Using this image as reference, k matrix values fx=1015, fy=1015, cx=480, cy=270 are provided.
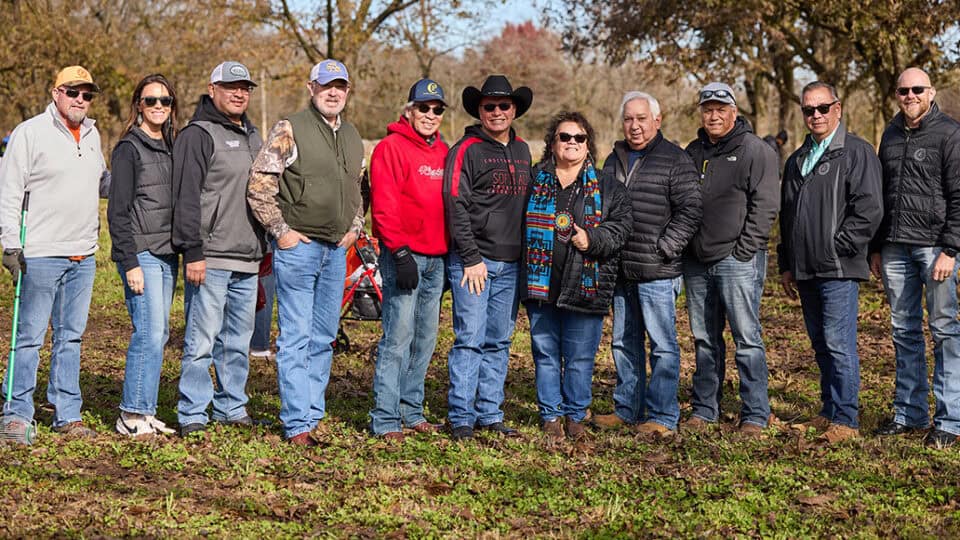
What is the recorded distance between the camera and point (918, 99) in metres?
6.48

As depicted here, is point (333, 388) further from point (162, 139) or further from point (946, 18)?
point (946, 18)

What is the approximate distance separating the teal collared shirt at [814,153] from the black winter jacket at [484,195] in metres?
1.85

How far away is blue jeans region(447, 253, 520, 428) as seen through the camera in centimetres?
651

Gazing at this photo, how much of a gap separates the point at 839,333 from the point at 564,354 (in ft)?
5.99

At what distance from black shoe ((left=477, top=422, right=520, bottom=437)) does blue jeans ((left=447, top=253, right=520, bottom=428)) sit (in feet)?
0.08

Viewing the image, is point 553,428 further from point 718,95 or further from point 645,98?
point 718,95

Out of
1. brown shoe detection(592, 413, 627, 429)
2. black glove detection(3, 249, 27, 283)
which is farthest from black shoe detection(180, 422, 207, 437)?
brown shoe detection(592, 413, 627, 429)

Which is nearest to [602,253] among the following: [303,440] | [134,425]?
[303,440]

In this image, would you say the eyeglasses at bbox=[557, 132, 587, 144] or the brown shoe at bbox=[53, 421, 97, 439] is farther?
the eyeglasses at bbox=[557, 132, 587, 144]

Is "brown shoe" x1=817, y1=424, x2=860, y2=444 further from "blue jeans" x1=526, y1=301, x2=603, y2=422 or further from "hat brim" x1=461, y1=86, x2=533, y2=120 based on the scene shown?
"hat brim" x1=461, y1=86, x2=533, y2=120

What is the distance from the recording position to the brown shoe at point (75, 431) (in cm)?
636

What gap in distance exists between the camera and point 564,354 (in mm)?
6789

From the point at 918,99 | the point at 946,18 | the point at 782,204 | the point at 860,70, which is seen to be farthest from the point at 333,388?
the point at 860,70

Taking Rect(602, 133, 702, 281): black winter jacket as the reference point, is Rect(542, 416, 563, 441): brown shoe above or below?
below
